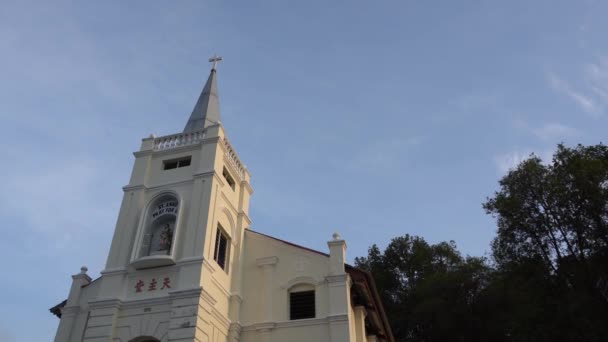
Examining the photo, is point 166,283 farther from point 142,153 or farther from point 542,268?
point 542,268

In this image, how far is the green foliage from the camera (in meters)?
25.5

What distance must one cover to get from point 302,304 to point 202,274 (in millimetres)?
4586

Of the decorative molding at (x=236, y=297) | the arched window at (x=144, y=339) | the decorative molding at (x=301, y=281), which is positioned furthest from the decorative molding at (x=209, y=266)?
the decorative molding at (x=301, y=281)

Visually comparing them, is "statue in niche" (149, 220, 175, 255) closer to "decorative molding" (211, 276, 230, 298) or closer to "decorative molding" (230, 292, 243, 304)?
"decorative molding" (211, 276, 230, 298)

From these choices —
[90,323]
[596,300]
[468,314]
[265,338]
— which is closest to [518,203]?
[596,300]

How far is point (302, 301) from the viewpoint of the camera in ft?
65.4

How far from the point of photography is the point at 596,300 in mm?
25047

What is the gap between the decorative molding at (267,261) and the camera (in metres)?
20.8

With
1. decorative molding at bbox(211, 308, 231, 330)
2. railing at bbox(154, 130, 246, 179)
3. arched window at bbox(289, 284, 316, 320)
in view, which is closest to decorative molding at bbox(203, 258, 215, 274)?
decorative molding at bbox(211, 308, 231, 330)

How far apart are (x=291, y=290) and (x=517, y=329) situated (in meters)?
14.8

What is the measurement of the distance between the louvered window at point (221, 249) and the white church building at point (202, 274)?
49mm

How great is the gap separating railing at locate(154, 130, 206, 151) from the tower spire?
1.28 meters

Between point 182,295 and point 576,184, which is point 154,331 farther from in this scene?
point 576,184

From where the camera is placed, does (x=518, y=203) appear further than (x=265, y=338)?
Yes
